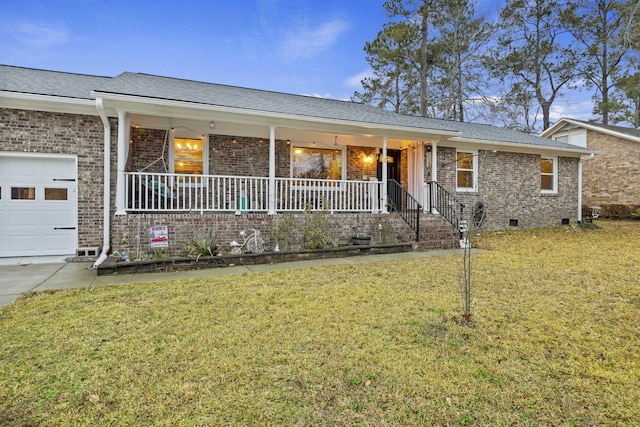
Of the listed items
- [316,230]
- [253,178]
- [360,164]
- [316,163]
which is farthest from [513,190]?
[253,178]

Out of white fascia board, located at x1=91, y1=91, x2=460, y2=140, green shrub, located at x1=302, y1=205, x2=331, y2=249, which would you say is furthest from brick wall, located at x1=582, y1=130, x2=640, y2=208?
green shrub, located at x1=302, y1=205, x2=331, y2=249

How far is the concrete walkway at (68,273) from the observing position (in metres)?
4.73

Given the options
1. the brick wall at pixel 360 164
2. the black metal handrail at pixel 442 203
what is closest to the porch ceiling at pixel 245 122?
the brick wall at pixel 360 164

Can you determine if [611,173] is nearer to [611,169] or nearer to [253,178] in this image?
[611,169]

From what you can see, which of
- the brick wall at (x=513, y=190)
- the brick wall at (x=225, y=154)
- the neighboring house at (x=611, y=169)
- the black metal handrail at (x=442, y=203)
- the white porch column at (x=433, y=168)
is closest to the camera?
the brick wall at (x=225, y=154)

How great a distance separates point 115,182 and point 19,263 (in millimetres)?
2269

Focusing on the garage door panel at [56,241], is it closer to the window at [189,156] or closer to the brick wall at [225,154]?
the brick wall at [225,154]

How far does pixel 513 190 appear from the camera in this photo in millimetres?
11828

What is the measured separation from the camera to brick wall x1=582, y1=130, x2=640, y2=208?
15.6 m

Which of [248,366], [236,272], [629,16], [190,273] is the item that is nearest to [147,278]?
[190,273]

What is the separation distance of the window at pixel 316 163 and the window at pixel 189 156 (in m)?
2.65

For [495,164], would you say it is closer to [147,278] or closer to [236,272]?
[236,272]

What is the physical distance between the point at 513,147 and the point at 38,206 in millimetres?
13774

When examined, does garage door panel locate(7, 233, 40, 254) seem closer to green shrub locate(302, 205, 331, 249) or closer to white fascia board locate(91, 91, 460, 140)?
white fascia board locate(91, 91, 460, 140)
